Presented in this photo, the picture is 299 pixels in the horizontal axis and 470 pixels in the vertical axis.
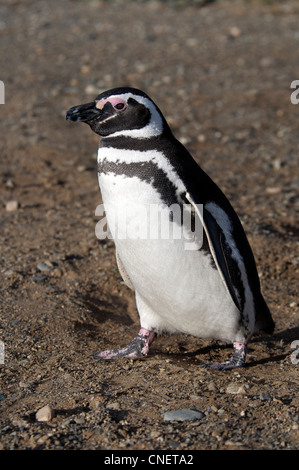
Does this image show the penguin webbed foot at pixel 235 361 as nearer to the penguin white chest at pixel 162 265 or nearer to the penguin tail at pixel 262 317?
the penguin white chest at pixel 162 265

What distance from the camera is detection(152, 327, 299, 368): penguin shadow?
3.52m

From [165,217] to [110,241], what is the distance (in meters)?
1.80

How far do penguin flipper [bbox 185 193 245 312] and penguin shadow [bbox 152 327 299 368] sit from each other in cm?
42

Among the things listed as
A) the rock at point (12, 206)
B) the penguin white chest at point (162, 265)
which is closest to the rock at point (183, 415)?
the penguin white chest at point (162, 265)

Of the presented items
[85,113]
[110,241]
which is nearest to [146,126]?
[85,113]

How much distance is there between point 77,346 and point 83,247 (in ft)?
4.05

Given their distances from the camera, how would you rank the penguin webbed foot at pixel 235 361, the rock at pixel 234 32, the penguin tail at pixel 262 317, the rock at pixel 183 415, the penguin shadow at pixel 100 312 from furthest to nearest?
the rock at pixel 234 32 → the penguin shadow at pixel 100 312 → the penguin tail at pixel 262 317 → the penguin webbed foot at pixel 235 361 → the rock at pixel 183 415

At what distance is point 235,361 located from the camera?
3.34m

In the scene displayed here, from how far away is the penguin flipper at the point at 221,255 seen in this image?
3.06 meters

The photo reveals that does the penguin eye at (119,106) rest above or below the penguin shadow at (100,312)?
above

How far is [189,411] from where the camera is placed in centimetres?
275

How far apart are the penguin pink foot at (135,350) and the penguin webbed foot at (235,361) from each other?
355 millimetres

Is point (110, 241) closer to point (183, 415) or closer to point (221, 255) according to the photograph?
point (221, 255)

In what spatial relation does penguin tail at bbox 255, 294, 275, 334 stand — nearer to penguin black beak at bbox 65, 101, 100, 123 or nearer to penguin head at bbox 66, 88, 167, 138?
penguin head at bbox 66, 88, 167, 138
